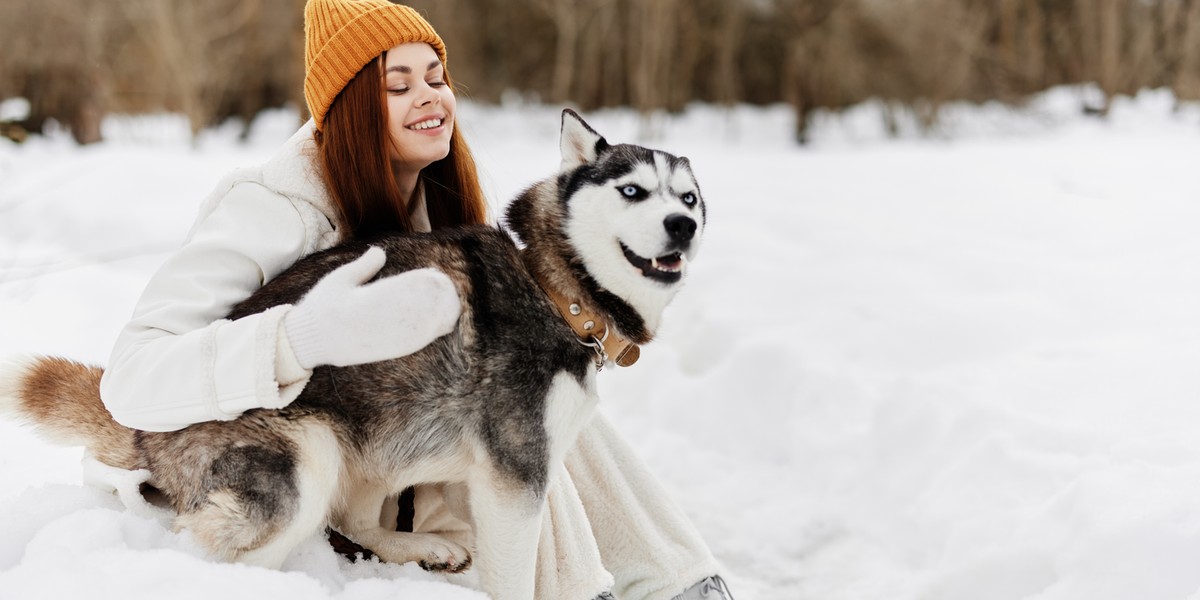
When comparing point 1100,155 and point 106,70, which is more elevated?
point 106,70

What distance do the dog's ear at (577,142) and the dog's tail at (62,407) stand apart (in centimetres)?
120

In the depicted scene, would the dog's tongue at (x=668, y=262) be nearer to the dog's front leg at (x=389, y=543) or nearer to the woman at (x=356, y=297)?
the woman at (x=356, y=297)

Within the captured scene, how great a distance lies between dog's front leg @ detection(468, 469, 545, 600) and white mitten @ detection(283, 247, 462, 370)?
398mm

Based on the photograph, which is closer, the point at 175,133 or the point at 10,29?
the point at 10,29

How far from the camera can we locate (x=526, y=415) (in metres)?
1.89

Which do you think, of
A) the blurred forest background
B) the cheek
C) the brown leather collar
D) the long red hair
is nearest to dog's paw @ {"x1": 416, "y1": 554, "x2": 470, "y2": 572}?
the brown leather collar

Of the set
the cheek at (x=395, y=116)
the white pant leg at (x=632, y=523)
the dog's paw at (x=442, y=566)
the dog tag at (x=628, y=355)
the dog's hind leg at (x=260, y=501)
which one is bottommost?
the white pant leg at (x=632, y=523)

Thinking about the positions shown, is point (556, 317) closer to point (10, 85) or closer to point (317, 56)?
point (317, 56)

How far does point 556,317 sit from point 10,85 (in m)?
13.9

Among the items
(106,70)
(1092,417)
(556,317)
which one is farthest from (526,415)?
(106,70)

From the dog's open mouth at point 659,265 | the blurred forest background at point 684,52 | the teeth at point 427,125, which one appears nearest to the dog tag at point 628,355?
the dog's open mouth at point 659,265

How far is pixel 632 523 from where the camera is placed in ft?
8.07

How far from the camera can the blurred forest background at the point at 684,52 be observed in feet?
40.1

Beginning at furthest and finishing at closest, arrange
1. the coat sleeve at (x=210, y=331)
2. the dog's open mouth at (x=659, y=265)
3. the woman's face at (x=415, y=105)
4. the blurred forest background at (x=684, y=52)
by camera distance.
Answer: the blurred forest background at (x=684, y=52) < the woman's face at (x=415, y=105) < the dog's open mouth at (x=659, y=265) < the coat sleeve at (x=210, y=331)
